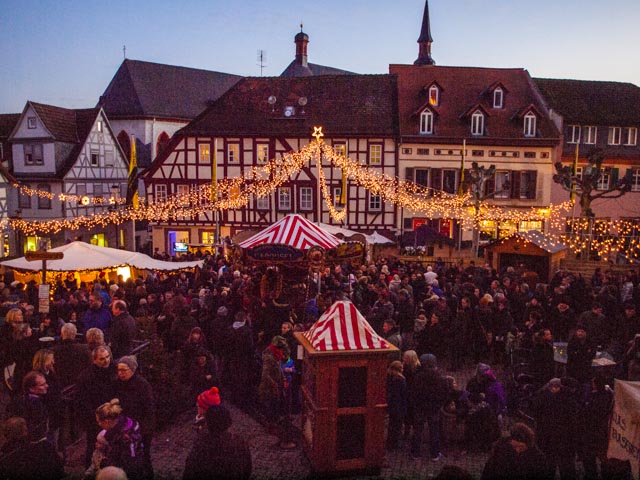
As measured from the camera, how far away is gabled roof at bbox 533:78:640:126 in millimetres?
29828

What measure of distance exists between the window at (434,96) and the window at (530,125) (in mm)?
4429

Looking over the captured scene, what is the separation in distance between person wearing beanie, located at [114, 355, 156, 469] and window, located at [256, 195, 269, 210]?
24001mm

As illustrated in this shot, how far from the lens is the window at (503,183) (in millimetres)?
29234

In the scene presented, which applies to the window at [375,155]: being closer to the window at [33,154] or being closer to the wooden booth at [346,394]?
the window at [33,154]

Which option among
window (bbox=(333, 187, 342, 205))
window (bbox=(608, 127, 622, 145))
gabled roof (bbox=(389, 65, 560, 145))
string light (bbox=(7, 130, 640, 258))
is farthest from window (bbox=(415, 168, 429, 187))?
window (bbox=(608, 127, 622, 145))

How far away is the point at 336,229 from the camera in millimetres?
20484

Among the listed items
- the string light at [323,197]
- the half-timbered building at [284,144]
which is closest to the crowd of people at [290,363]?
the string light at [323,197]

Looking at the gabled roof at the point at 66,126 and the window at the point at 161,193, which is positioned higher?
the gabled roof at the point at 66,126

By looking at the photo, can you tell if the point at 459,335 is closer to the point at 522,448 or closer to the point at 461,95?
the point at 522,448

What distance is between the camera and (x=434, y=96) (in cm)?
2995

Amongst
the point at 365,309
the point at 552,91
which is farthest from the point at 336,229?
the point at 552,91

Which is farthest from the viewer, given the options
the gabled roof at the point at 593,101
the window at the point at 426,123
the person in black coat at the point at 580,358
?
the gabled roof at the point at 593,101

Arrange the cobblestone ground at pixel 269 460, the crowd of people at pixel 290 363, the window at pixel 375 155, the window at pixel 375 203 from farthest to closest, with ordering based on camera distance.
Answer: the window at pixel 375 203 → the window at pixel 375 155 → the cobblestone ground at pixel 269 460 → the crowd of people at pixel 290 363

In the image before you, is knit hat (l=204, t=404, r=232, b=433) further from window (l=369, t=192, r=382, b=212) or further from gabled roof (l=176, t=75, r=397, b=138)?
gabled roof (l=176, t=75, r=397, b=138)
